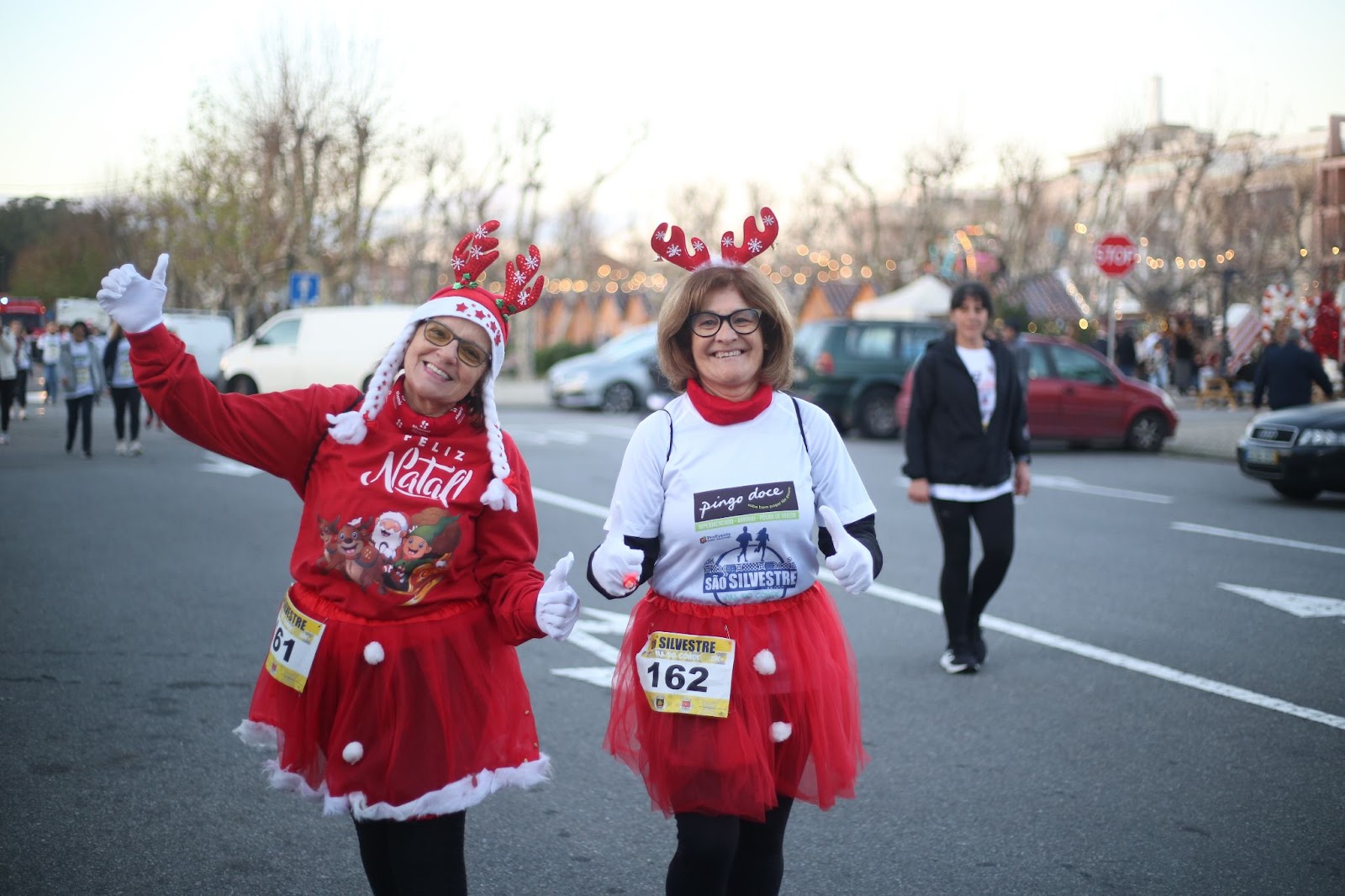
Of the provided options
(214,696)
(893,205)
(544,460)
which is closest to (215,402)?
(214,696)

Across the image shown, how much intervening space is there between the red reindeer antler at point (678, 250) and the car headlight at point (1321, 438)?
10.9m

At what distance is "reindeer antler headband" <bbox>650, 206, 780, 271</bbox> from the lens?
324 cm

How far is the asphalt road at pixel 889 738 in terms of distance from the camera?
156 inches

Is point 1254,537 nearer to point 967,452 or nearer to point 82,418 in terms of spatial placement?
point 967,452

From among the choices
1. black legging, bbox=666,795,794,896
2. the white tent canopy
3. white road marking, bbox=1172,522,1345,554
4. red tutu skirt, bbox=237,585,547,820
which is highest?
the white tent canopy

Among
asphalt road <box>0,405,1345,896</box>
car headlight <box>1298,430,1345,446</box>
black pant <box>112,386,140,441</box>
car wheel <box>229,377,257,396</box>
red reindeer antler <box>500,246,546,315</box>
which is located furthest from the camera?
car wheel <box>229,377,257,396</box>

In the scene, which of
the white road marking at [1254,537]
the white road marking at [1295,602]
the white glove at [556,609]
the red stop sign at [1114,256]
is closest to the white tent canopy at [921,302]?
the red stop sign at [1114,256]

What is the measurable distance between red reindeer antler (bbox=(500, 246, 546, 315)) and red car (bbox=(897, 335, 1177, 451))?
51.0 feet

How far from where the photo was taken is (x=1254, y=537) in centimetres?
1078

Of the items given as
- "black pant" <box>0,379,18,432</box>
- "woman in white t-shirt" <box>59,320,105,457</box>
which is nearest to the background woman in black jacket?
"woman in white t-shirt" <box>59,320,105,457</box>

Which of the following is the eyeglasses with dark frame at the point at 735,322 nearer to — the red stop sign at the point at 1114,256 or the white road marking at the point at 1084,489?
the white road marking at the point at 1084,489

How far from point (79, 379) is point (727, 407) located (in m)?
15.5

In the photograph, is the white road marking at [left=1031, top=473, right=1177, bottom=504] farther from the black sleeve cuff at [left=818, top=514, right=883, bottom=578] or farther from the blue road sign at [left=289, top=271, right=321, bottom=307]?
the blue road sign at [left=289, top=271, right=321, bottom=307]

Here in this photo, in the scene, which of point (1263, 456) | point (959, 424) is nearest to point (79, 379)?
point (959, 424)
